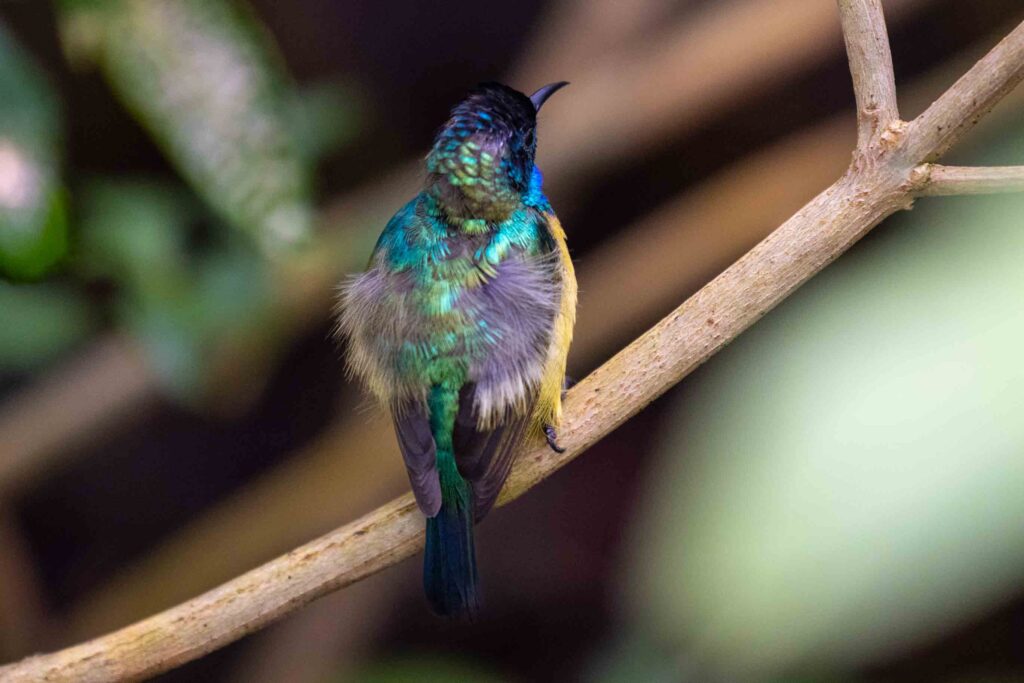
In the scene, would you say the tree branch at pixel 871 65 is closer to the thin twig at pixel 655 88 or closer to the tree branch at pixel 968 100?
the tree branch at pixel 968 100

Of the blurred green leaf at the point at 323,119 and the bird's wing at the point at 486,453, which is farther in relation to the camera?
the blurred green leaf at the point at 323,119

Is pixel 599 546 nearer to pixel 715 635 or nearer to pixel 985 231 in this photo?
pixel 715 635

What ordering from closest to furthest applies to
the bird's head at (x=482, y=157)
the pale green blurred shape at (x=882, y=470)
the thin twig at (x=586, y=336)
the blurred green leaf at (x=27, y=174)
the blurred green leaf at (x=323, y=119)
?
the pale green blurred shape at (x=882, y=470)
the blurred green leaf at (x=27, y=174)
the bird's head at (x=482, y=157)
the blurred green leaf at (x=323, y=119)
the thin twig at (x=586, y=336)

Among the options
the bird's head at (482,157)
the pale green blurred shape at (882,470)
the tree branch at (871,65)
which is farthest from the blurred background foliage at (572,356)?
the bird's head at (482,157)

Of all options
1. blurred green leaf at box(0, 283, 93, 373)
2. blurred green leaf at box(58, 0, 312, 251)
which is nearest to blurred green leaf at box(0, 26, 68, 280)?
blurred green leaf at box(58, 0, 312, 251)

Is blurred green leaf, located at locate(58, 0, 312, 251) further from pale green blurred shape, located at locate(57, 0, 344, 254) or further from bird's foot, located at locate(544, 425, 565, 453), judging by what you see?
bird's foot, located at locate(544, 425, 565, 453)

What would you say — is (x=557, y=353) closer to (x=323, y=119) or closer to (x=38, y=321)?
(x=323, y=119)
